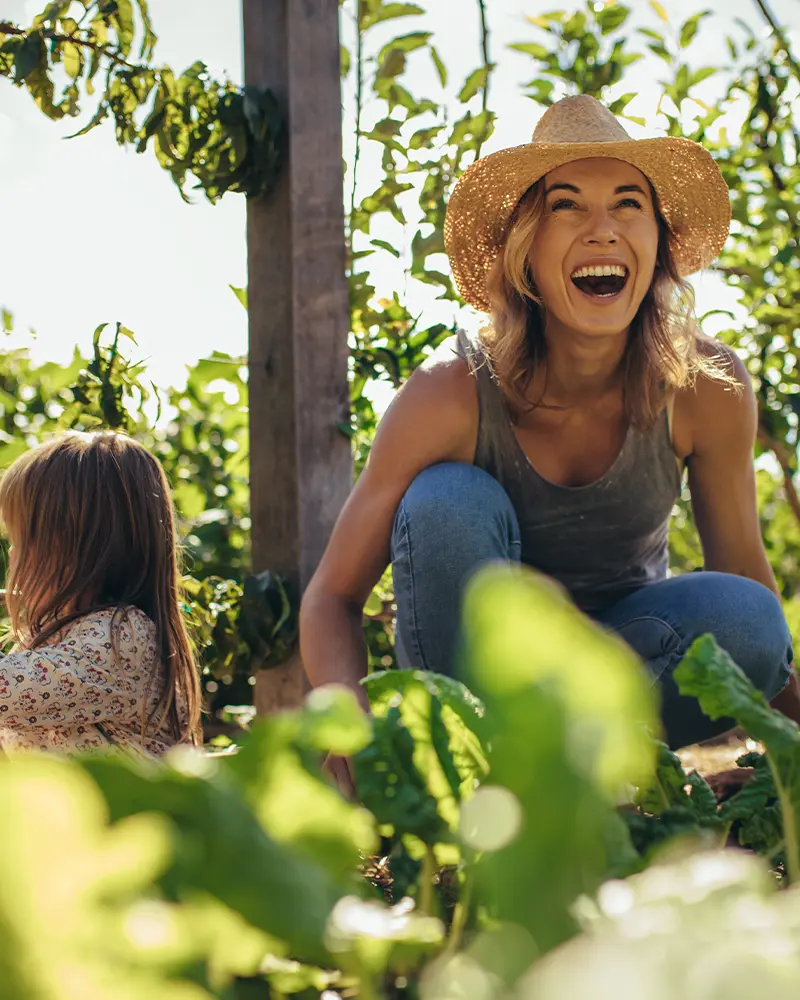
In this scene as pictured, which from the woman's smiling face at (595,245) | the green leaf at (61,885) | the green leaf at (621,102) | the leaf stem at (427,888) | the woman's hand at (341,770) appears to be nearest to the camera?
the green leaf at (61,885)

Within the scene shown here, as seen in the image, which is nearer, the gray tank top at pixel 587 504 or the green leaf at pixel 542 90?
the gray tank top at pixel 587 504

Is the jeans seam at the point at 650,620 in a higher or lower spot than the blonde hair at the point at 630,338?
lower

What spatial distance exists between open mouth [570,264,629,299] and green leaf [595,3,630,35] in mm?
1255

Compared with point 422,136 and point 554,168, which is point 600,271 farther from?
point 422,136

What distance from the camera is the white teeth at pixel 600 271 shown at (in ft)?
6.03

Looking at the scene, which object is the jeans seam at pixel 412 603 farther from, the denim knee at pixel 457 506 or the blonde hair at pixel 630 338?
the blonde hair at pixel 630 338

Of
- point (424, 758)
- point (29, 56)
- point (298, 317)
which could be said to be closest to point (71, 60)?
point (29, 56)

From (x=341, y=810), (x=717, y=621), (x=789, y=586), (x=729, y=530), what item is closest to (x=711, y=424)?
(x=729, y=530)

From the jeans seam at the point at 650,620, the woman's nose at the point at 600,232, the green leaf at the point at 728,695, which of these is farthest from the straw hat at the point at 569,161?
the green leaf at the point at 728,695

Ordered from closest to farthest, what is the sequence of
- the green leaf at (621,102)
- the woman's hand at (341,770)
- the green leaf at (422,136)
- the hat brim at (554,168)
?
the woman's hand at (341,770)
the hat brim at (554,168)
the green leaf at (422,136)
the green leaf at (621,102)

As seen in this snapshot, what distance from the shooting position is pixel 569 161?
76.4 inches

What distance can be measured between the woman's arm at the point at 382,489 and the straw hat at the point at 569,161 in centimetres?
39

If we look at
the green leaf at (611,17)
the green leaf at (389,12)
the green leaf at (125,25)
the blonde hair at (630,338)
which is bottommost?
the blonde hair at (630,338)

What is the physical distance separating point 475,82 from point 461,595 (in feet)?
4.90
